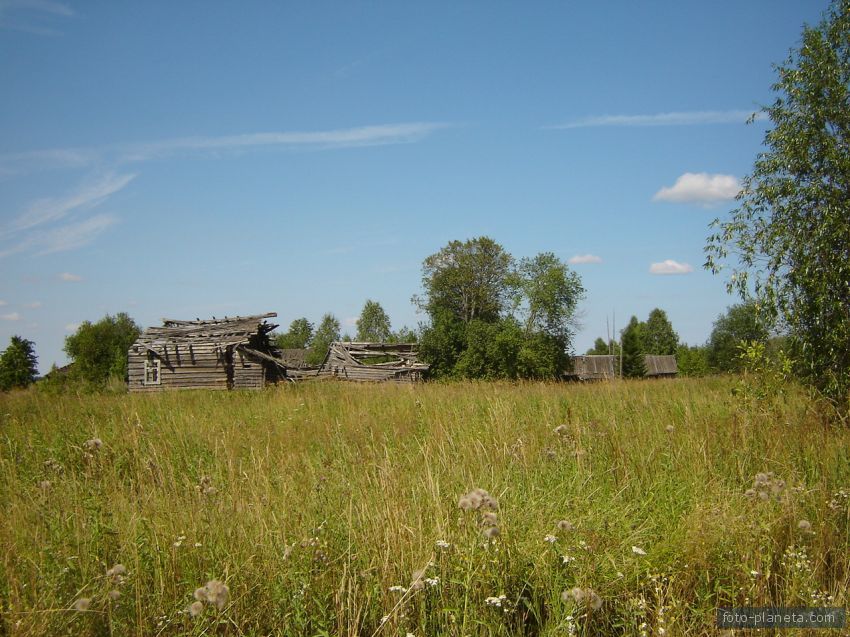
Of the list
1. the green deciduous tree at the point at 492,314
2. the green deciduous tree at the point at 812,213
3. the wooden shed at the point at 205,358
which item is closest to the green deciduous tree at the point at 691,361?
the green deciduous tree at the point at 492,314

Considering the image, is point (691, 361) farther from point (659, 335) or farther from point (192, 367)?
point (192, 367)

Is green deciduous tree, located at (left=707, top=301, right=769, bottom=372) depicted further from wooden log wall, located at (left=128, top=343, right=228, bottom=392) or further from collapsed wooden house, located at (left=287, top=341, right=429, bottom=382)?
wooden log wall, located at (left=128, top=343, right=228, bottom=392)

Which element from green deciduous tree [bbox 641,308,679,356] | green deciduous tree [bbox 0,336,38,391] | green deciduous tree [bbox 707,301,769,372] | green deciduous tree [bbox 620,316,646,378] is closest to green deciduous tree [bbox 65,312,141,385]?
green deciduous tree [bbox 0,336,38,391]

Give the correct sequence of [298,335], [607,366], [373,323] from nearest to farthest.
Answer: [607,366] → [373,323] → [298,335]

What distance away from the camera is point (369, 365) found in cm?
3600

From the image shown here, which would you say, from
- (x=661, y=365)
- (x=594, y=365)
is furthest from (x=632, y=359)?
(x=661, y=365)

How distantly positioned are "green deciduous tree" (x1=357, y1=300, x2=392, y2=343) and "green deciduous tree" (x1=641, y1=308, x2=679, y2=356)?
47356 mm

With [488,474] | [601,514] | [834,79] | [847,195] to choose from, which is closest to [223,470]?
[488,474]

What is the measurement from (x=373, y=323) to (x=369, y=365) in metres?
50.6

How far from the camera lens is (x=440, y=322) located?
4738cm

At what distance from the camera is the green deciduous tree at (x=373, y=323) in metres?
85.4

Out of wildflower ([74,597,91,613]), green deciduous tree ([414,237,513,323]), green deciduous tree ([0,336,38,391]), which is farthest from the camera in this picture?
green deciduous tree ([414,237,513,323])

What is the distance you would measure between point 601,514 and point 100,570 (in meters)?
3.15

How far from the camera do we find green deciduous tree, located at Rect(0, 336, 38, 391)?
44.0 m
